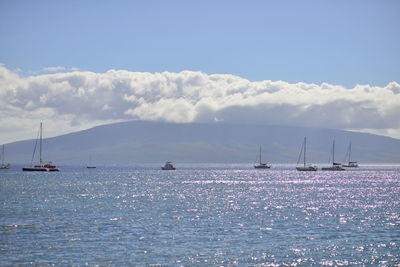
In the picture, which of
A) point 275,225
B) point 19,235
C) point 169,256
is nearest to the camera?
point 169,256

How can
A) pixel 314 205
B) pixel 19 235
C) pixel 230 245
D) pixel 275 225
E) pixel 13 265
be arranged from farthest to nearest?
pixel 314 205 < pixel 275 225 < pixel 19 235 < pixel 230 245 < pixel 13 265

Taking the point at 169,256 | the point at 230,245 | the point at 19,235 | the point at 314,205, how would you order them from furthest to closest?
the point at 314,205 < the point at 19,235 < the point at 230,245 < the point at 169,256

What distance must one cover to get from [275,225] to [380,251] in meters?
18.6

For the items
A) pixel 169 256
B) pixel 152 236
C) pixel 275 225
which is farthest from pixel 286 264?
pixel 275 225

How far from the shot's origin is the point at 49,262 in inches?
1812

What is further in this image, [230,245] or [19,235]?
[19,235]

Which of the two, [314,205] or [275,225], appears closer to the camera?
[275,225]

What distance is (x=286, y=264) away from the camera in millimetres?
46219

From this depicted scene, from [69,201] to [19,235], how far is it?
43285mm

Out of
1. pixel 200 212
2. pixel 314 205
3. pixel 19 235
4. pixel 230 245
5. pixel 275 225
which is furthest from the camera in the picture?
pixel 314 205

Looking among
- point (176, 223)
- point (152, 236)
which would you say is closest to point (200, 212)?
point (176, 223)

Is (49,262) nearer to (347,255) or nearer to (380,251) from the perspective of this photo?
(347,255)

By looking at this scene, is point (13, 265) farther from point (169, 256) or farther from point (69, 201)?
point (69, 201)

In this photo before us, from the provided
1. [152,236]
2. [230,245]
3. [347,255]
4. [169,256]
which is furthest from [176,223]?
[347,255]
